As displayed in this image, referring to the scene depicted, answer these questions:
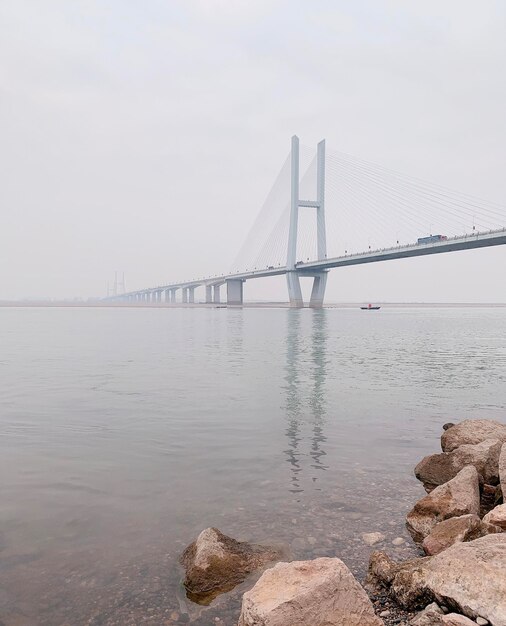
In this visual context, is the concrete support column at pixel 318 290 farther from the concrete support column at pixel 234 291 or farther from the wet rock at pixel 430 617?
the wet rock at pixel 430 617

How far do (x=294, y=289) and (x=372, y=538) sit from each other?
75.8 meters

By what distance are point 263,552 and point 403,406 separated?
290 inches

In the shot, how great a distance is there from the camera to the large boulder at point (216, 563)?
3690mm

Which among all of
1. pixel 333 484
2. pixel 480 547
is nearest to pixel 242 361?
pixel 333 484

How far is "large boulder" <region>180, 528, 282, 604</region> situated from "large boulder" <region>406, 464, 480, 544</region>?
1.32m

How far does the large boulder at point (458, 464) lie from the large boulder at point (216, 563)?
2.55m

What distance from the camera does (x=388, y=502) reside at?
5324 millimetres

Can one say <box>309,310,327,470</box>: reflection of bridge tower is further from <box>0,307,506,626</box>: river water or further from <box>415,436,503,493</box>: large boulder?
<box>415,436,503,493</box>: large boulder

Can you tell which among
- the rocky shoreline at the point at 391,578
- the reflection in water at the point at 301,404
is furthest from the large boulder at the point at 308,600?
the reflection in water at the point at 301,404

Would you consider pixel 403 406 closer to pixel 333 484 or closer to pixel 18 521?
pixel 333 484

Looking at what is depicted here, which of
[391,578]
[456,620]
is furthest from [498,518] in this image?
[456,620]

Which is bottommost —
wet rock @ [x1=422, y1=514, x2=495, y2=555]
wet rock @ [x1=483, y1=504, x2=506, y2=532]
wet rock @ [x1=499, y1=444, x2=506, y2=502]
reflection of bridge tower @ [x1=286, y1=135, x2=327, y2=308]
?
wet rock @ [x1=422, y1=514, x2=495, y2=555]

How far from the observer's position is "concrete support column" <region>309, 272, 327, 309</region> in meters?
83.0

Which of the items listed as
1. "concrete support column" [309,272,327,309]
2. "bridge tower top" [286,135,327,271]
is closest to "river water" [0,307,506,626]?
"bridge tower top" [286,135,327,271]
